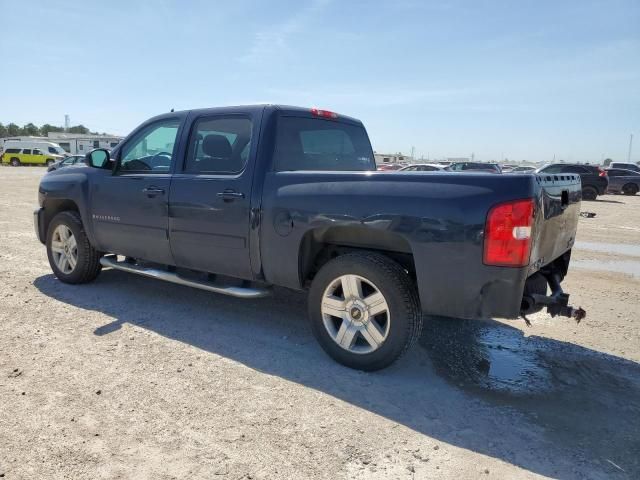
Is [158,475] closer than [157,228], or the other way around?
[158,475]

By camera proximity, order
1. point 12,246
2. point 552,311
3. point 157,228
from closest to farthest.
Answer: point 552,311 < point 157,228 < point 12,246

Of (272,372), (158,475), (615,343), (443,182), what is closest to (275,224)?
(272,372)

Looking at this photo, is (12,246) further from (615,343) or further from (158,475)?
(615,343)

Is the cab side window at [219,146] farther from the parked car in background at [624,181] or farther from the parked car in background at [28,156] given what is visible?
the parked car in background at [28,156]

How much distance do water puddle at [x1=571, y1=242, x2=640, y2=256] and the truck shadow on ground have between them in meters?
5.42

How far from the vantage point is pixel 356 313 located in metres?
3.56

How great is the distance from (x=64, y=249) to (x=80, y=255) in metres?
0.36

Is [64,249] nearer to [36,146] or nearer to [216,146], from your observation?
[216,146]

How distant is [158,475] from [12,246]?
6.96 meters

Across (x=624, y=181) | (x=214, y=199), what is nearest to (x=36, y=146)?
(x=624, y=181)

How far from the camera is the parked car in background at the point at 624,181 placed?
26172 mm

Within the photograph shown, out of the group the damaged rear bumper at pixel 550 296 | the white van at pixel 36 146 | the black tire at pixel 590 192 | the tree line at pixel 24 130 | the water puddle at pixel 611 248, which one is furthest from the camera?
the tree line at pixel 24 130

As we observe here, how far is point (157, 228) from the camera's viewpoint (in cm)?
467

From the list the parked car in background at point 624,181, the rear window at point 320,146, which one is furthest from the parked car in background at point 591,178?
the rear window at point 320,146
